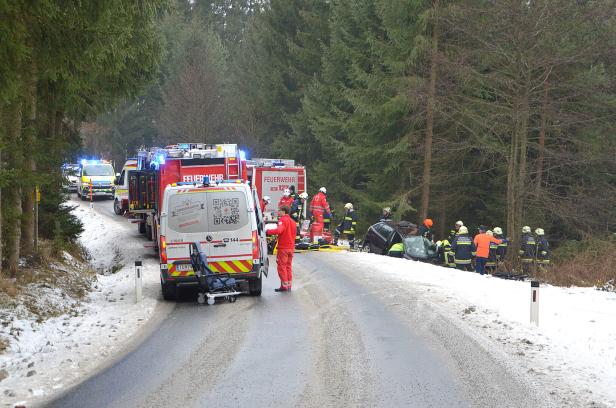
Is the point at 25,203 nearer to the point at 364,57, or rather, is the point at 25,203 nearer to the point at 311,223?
the point at 311,223

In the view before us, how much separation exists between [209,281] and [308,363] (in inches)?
200

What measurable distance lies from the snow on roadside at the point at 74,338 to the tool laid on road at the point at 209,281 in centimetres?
104

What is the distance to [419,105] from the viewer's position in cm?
3139

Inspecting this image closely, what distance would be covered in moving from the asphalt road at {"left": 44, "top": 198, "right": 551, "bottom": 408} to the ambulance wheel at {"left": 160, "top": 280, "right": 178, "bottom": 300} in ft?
2.04

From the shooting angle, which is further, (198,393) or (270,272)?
(270,272)

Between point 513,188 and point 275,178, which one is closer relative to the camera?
point 513,188

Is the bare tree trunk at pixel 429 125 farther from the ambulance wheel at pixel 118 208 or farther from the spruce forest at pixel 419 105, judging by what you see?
the ambulance wheel at pixel 118 208

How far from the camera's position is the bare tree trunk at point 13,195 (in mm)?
13398

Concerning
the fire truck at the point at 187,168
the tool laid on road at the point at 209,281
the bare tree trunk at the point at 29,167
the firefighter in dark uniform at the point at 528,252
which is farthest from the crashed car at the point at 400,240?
the bare tree trunk at the point at 29,167

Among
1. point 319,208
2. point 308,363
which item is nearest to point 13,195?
point 308,363

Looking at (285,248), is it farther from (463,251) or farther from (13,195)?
(463,251)

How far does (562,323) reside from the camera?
1212cm

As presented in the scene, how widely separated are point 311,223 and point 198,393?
18.3m

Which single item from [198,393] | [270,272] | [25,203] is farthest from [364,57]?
[198,393]
